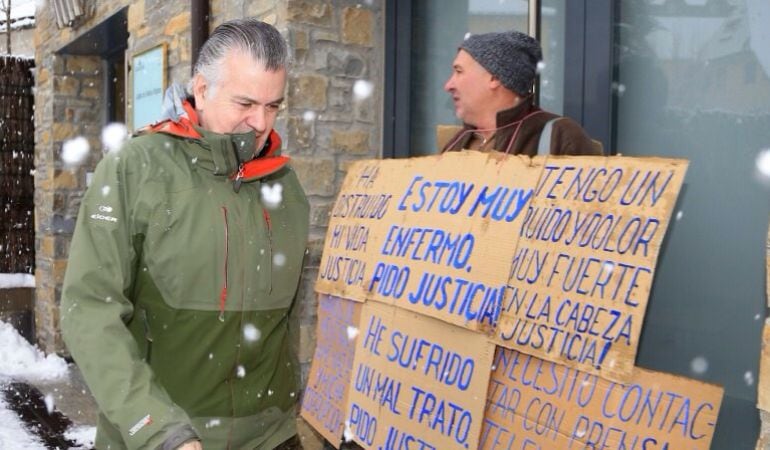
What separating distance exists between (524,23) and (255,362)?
2.26m

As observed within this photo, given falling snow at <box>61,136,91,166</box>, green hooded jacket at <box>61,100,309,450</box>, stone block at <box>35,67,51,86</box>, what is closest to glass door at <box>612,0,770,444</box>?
green hooded jacket at <box>61,100,309,450</box>

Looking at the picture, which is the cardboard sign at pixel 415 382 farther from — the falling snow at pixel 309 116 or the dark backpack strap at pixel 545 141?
the falling snow at pixel 309 116

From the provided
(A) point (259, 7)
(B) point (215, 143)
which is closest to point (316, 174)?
(A) point (259, 7)

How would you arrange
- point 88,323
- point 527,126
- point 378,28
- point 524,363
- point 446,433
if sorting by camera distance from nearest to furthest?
point 88,323 < point 524,363 < point 446,433 < point 527,126 < point 378,28

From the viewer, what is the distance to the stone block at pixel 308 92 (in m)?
4.01

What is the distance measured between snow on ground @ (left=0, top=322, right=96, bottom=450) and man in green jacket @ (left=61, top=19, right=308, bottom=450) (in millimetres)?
3422

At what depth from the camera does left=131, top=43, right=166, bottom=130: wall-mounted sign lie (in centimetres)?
531

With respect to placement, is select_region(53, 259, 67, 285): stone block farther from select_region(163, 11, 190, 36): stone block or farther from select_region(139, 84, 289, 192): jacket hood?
select_region(139, 84, 289, 192): jacket hood

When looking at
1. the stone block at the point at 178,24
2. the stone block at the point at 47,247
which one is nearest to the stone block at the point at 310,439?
the stone block at the point at 178,24

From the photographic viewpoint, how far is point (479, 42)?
278 cm

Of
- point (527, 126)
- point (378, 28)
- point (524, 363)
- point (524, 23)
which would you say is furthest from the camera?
point (378, 28)

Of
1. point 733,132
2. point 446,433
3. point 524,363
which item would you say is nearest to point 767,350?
point 524,363

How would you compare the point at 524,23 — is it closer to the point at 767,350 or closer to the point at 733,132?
the point at 733,132

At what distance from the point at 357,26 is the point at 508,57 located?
1.65m
